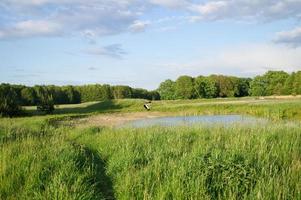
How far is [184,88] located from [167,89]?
16649 mm

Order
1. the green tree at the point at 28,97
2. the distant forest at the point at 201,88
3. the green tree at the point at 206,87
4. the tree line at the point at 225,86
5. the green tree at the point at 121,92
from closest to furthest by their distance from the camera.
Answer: the green tree at the point at 28,97
the distant forest at the point at 201,88
the tree line at the point at 225,86
the green tree at the point at 206,87
the green tree at the point at 121,92

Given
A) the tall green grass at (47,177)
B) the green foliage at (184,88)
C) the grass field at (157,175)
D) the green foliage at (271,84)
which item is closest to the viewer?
the grass field at (157,175)

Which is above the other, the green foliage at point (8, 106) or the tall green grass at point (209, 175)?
the green foliage at point (8, 106)

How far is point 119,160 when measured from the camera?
915 centimetres

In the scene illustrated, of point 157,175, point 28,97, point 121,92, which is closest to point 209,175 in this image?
point 157,175

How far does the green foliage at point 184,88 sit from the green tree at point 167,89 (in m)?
7.16

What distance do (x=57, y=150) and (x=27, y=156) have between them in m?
1.13

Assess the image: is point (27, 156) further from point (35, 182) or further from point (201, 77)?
point (201, 77)

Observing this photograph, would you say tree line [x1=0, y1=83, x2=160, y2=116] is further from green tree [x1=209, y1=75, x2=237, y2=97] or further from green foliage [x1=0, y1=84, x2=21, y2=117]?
green tree [x1=209, y1=75, x2=237, y2=97]

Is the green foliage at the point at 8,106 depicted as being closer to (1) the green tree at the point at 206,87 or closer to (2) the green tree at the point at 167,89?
(1) the green tree at the point at 206,87

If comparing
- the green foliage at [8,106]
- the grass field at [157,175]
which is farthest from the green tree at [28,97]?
the grass field at [157,175]

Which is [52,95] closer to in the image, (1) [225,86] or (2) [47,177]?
(1) [225,86]

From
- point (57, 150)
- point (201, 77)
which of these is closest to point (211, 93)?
point (201, 77)

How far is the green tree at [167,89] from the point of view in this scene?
117312 mm
